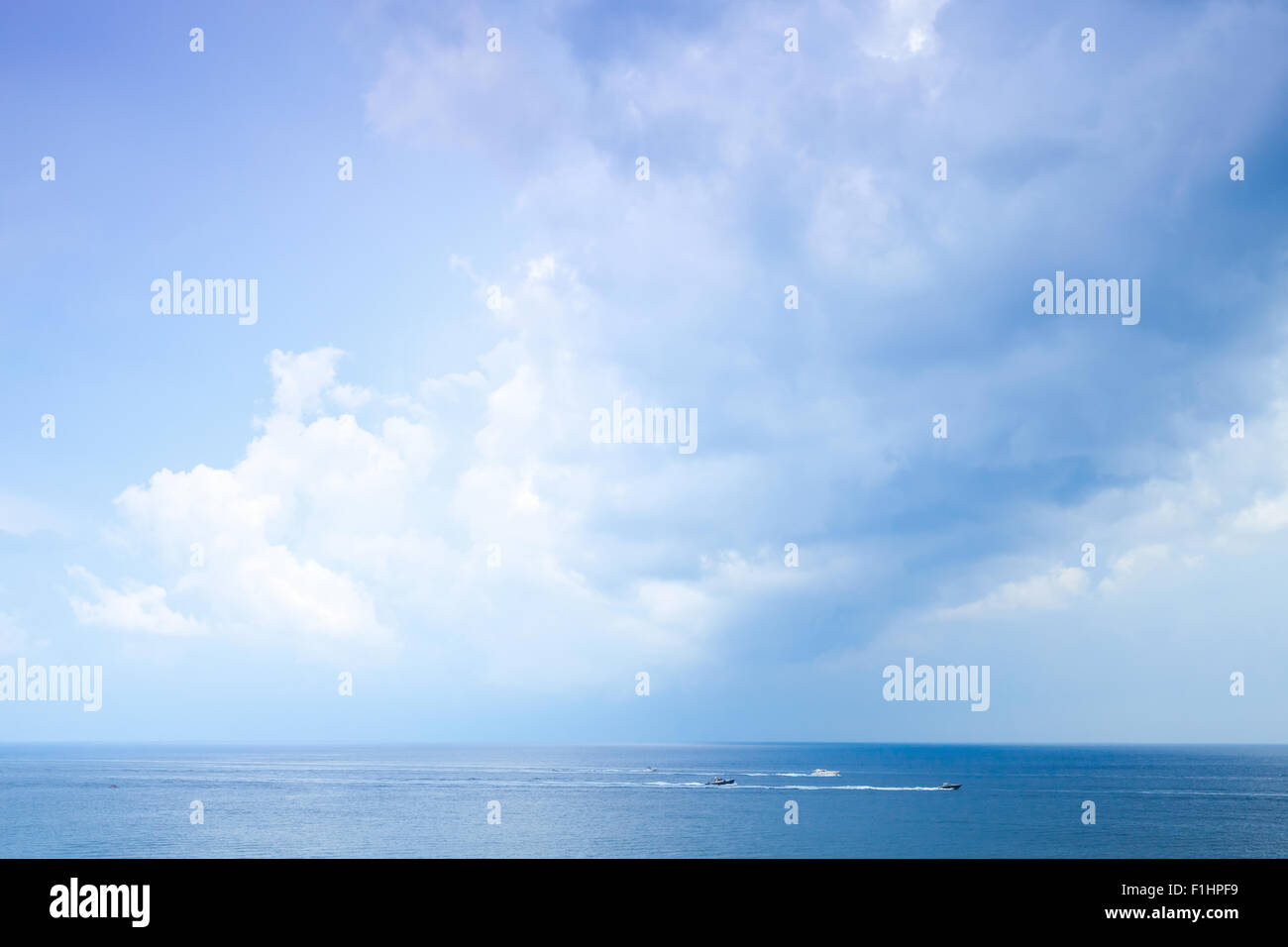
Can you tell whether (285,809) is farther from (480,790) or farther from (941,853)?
(941,853)

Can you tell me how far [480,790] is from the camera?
98.0 meters
